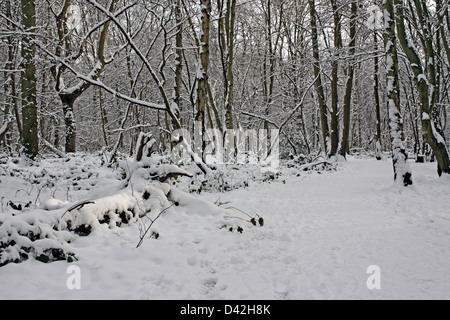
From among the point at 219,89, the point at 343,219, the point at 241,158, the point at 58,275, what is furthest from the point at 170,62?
the point at 58,275

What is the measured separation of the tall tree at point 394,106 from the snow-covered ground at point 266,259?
4.97 ft

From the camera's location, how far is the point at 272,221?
17.1 feet

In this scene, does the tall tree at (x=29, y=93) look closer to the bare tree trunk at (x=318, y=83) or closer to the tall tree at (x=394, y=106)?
the tall tree at (x=394, y=106)

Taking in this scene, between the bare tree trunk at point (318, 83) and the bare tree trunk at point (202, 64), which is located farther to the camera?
the bare tree trunk at point (318, 83)

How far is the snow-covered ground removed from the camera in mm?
2650

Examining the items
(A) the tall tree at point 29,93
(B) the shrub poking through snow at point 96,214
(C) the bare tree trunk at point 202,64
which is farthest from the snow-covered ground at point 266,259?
(A) the tall tree at point 29,93

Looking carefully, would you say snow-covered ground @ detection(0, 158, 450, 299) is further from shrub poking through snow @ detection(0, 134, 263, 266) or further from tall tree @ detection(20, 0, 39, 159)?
tall tree @ detection(20, 0, 39, 159)

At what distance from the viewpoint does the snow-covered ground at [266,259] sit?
8.70 feet

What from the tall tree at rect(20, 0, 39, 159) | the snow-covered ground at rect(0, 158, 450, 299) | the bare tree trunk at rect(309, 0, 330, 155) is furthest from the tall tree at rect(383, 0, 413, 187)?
the tall tree at rect(20, 0, 39, 159)

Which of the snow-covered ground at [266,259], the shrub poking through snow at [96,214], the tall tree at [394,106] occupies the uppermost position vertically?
the tall tree at [394,106]

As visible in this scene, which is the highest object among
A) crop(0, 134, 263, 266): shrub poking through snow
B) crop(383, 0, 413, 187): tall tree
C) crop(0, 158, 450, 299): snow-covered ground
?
crop(383, 0, 413, 187): tall tree

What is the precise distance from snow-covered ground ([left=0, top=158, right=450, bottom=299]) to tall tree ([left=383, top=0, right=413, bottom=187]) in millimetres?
1516
